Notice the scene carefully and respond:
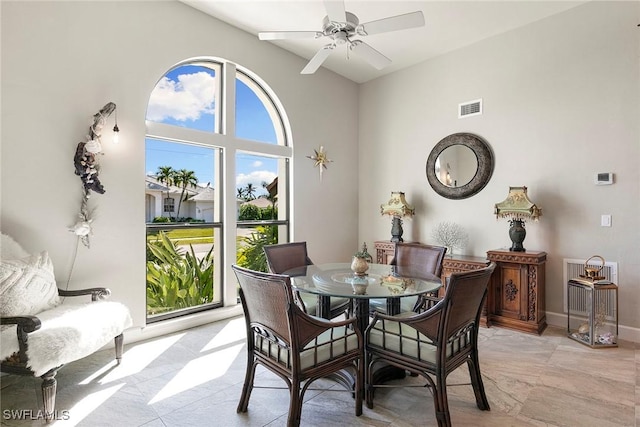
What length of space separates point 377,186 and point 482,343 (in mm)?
2858

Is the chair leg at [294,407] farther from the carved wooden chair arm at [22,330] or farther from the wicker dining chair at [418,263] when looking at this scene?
the carved wooden chair arm at [22,330]

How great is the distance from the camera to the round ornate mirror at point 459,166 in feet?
14.0

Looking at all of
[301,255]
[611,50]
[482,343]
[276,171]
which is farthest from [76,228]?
[611,50]

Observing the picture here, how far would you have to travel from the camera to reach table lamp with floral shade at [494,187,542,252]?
365 cm

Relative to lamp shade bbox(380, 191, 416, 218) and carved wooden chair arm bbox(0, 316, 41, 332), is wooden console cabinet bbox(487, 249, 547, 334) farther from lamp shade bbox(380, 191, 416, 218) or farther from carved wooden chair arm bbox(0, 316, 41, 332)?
carved wooden chair arm bbox(0, 316, 41, 332)

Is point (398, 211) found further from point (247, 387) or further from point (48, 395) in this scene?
point (48, 395)

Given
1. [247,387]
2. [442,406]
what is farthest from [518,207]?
[247,387]

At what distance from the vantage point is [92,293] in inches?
111

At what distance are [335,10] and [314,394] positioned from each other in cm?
276

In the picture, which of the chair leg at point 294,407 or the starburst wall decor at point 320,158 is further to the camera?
the starburst wall decor at point 320,158

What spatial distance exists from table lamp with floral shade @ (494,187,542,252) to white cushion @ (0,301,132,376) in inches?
154

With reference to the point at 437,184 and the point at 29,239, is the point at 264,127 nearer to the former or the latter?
the point at 437,184

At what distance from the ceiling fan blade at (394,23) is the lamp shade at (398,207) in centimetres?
252

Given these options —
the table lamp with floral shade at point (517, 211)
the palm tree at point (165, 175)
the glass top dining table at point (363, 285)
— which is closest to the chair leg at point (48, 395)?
the glass top dining table at point (363, 285)
